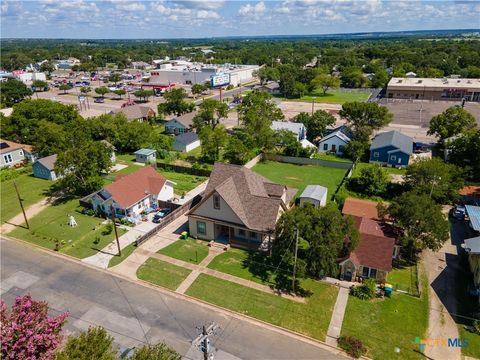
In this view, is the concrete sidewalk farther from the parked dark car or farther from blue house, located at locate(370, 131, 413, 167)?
blue house, located at locate(370, 131, 413, 167)

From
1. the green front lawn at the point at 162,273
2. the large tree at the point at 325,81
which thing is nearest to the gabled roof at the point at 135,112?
the green front lawn at the point at 162,273

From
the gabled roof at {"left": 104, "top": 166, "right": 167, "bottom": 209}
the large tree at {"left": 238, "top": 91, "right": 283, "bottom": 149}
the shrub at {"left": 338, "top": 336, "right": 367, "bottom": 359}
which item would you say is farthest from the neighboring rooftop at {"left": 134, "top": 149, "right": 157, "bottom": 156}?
the shrub at {"left": 338, "top": 336, "right": 367, "bottom": 359}

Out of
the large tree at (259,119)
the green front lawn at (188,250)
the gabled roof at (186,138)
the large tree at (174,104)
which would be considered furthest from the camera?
the large tree at (174,104)

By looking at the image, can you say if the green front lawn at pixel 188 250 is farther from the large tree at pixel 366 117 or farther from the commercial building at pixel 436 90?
the commercial building at pixel 436 90

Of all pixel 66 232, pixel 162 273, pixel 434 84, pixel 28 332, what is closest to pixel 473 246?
pixel 162 273

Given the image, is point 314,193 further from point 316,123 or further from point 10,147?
point 10,147

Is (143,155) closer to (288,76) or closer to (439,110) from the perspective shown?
(288,76)
